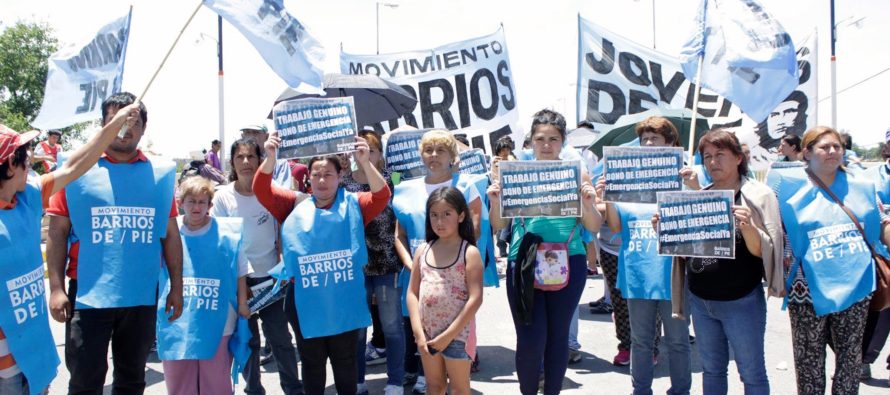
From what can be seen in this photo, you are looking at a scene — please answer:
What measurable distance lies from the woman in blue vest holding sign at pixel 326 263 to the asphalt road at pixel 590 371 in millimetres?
1172

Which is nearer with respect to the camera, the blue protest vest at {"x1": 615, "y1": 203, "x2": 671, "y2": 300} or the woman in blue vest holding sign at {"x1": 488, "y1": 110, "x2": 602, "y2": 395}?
the woman in blue vest holding sign at {"x1": 488, "y1": 110, "x2": 602, "y2": 395}

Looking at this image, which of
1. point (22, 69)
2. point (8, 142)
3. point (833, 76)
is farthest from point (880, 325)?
point (22, 69)

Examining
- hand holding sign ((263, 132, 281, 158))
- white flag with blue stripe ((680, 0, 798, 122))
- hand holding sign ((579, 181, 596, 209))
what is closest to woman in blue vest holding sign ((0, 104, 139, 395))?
hand holding sign ((263, 132, 281, 158))

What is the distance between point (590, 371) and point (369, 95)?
4236 millimetres

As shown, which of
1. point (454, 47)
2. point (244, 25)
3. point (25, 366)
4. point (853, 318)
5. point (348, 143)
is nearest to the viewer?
point (25, 366)

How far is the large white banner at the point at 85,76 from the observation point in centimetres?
567

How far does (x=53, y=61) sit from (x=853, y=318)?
22.0 feet

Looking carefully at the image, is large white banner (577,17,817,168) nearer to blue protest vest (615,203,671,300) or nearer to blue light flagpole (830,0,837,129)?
blue light flagpole (830,0,837,129)

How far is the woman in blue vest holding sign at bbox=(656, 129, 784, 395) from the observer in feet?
11.1

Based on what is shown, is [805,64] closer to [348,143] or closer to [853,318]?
[853,318]

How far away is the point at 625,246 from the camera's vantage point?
4402 millimetres

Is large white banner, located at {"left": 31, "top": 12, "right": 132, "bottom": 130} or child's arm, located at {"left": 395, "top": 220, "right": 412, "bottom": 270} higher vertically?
large white banner, located at {"left": 31, "top": 12, "right": 132, "bottom": 130}

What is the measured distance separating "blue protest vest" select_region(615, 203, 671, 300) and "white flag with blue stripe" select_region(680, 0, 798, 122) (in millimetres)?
1162

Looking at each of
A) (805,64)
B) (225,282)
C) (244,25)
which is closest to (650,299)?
(225,282)
